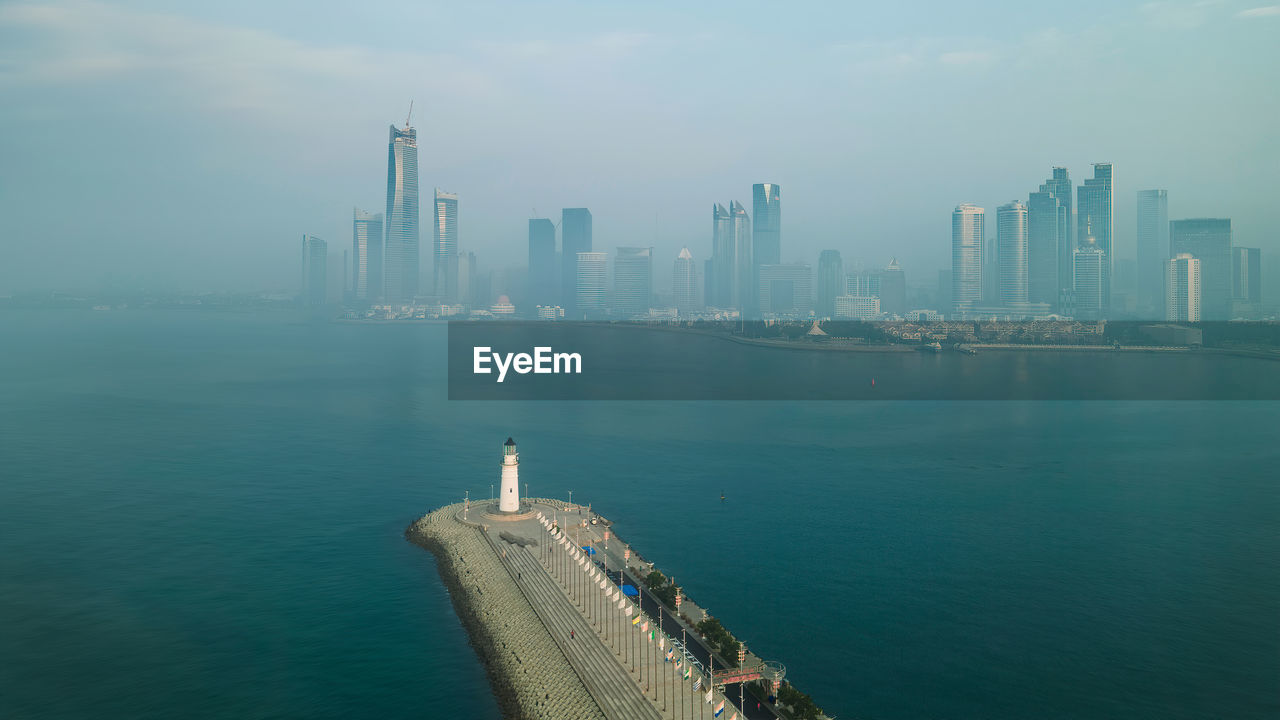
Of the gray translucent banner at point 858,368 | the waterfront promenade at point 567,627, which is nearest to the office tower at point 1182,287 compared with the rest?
the gray translucent banner at point 858,368

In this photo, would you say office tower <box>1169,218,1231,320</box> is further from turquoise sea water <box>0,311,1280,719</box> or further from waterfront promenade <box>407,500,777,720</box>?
waterfront promenade <box>407,500,777,720</box>

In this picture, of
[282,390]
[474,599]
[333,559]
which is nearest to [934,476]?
[474,599]

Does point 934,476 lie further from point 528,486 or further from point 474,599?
point 474,599

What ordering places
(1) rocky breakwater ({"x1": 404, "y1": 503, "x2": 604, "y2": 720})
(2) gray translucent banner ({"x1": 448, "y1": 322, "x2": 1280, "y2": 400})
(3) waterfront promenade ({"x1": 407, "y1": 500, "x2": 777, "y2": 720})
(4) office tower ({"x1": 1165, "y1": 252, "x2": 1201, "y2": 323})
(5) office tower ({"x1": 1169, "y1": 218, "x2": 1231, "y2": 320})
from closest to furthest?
(3) waterfront promenade ({"x1": 407, "y1": 500, "x2": 777, "y2": 720}), (1) rocky breakwater ({"x1": 404, "y1": 503, "x2": 604, "y2": 720}), (2) gray translucent banner ({"x1": 448, "y1": 322, "x2": 1280, "y2": 400}), (4) office tower ({"x1": 1165, "y1": 252, "x2": 1201, "y2": 323}), (5) office tower ({"x1": 1169, "y1": 218, "x2": 1231, "y2": 320})

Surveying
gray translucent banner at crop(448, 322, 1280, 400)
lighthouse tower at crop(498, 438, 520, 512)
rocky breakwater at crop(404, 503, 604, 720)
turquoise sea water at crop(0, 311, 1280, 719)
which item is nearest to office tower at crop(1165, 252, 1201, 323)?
gray translucent banner at crop(448, 322, 1280, 400)

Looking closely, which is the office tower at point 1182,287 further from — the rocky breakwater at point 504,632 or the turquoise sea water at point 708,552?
the rocky breakwater at point 504,632
